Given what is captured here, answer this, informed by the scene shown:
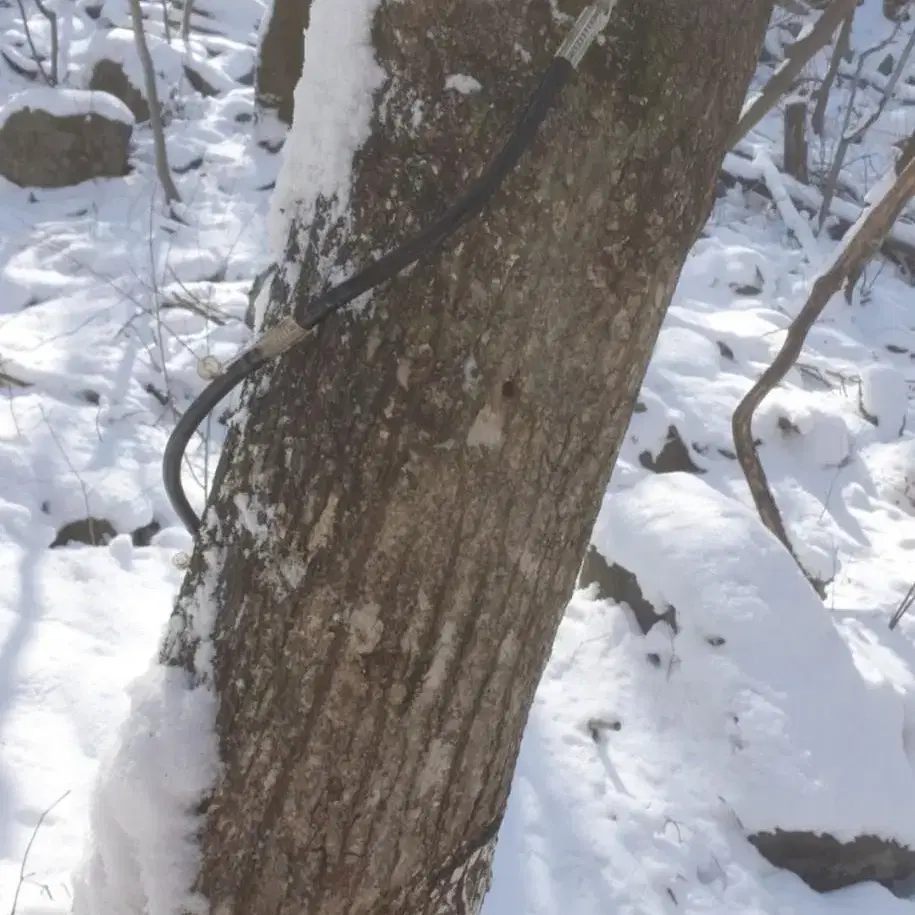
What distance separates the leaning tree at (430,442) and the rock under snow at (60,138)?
5382mm

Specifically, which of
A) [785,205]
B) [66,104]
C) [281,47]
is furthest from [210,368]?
[785,205]

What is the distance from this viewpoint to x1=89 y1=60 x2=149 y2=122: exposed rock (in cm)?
634

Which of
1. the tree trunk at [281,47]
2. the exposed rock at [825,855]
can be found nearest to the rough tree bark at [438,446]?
the exposed rock at [825,855]

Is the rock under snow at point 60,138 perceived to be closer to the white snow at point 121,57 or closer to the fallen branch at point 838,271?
the white snow at point 121,57

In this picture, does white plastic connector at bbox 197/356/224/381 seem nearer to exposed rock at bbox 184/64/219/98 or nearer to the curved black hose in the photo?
the curved black hose

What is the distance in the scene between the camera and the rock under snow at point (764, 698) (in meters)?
2.28

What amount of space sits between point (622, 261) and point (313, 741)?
1.55ft

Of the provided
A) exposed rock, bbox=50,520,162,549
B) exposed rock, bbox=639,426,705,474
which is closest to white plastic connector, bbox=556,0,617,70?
exposed rock, bbox=50,520,162,549

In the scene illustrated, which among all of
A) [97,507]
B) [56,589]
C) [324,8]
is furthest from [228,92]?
[324,8]

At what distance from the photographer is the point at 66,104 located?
5.42 m

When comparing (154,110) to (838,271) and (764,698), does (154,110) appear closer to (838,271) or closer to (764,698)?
(838,271)

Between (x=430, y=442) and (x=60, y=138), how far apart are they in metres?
5.64

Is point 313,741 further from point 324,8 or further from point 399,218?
point 324,8

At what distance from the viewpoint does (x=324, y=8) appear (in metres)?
0.74
